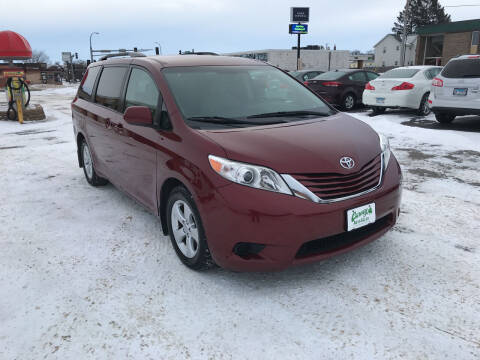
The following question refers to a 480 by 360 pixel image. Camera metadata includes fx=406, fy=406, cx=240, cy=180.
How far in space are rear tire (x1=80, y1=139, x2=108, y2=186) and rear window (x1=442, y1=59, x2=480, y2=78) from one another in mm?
7798

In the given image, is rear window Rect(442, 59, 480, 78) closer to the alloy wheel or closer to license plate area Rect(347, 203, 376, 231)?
license plate area Rect(347, 203, 376, 231)

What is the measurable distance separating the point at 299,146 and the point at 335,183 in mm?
383

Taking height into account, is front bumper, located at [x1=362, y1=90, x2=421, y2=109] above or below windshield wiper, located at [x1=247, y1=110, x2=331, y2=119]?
below

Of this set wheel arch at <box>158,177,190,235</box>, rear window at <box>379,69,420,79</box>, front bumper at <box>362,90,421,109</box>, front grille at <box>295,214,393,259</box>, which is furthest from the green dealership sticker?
rear window at <box>379,69,420,79</box>

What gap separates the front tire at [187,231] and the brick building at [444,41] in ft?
105

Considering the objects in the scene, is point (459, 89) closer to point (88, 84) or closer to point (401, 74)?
point (401, 74)

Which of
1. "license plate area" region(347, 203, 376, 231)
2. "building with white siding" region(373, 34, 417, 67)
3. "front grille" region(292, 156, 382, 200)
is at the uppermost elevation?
"building with white siding" region(373, 34, 417, 67)

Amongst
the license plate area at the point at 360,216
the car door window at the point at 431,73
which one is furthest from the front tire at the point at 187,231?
the car door window at the point at 431,73

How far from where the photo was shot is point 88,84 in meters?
5.51

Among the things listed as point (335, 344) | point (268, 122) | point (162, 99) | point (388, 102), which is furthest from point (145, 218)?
point (388, 102)

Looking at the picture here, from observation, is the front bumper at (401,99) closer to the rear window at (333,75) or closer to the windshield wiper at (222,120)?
the rear window at (333,75)

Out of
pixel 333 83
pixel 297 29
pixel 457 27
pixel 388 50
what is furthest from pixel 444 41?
pixel 388 50

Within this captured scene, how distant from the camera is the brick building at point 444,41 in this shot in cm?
3100

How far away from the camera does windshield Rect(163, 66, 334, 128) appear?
3.39m
